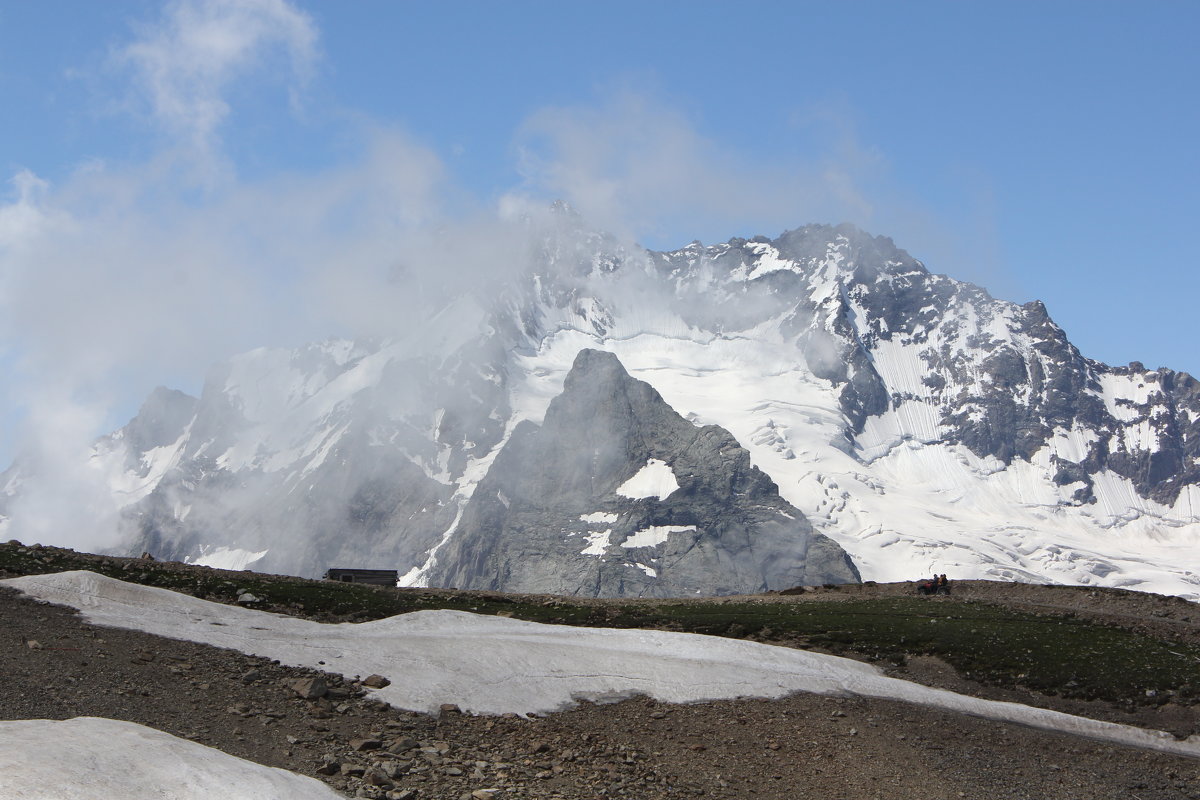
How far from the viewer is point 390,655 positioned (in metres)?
32.8

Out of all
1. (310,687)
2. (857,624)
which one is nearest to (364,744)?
(310,687)

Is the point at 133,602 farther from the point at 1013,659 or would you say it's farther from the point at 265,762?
the point at 1013,659

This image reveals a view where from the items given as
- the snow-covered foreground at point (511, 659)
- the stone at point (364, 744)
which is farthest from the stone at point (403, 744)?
the snow-covered foreground at point (511, 659)

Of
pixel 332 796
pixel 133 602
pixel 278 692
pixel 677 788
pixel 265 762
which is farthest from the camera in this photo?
pixel 133 602

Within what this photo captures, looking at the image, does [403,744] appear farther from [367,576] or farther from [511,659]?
[367,576]

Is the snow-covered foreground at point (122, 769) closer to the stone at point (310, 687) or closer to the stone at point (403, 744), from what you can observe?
the stone at point (403, 744)

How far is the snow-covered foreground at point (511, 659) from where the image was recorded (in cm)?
3150

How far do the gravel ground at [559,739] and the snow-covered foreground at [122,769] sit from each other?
2.87 metres

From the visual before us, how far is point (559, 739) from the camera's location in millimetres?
28594

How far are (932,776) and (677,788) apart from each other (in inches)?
298

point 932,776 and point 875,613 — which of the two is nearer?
point 932,776

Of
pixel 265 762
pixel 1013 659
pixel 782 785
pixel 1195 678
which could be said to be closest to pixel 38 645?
pixel 265 762

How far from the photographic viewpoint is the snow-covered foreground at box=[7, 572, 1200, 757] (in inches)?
1240

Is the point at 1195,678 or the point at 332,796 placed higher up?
the point at 1195,678
